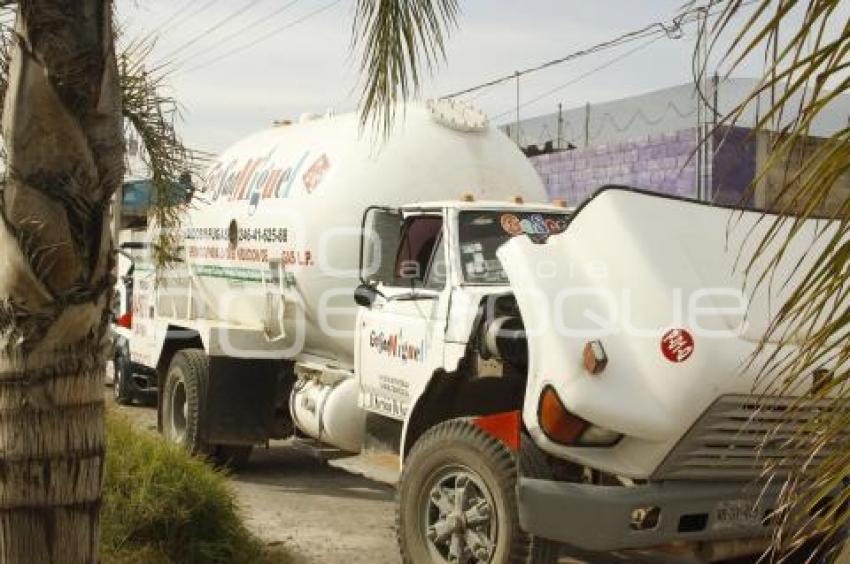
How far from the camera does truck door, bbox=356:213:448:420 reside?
20.7ft

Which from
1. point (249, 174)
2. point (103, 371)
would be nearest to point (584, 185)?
point (249, 174)

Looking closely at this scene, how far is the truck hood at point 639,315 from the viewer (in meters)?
4.66

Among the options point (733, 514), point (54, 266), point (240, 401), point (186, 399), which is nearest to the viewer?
point (54, 266)

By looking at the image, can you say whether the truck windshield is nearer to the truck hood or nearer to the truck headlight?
the truck hood

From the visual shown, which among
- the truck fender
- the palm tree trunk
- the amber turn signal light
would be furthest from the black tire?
the palm tree trunk

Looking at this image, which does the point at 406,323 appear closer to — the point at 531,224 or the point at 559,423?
the point at 531,224

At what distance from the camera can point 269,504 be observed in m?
8.03

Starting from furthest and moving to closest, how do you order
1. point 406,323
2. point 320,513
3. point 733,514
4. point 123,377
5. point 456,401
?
point 123,377, point 320,513, point 406,323, point 456,401, point 733,514

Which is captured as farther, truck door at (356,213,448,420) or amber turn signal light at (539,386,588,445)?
truck door at (356,213,448,420)

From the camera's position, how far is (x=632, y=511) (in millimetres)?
4695

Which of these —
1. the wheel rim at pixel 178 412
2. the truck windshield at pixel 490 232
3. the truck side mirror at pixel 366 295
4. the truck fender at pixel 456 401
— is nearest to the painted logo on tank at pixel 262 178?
the truck side mirror at pixel 366 295

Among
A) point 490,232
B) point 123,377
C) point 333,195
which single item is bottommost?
point 123,377

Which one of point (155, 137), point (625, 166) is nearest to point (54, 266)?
point (155, 137)

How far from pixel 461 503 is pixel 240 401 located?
159 inches
